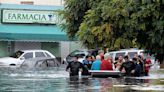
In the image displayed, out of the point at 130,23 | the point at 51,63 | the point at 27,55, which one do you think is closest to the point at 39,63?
the point at 51,63

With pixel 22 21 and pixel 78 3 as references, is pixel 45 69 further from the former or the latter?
pixel 22 21

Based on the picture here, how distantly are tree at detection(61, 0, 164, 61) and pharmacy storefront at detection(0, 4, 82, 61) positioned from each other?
28270 mm

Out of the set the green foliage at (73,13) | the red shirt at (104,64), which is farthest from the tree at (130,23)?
the green foliage at (73,13)

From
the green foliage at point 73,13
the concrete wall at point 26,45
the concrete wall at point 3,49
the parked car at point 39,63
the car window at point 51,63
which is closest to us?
the green foliage at point 73,13

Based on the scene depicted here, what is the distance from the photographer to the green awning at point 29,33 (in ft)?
169

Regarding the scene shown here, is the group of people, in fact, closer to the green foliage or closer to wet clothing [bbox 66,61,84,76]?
wet clothing [bbox 66,61,84,76]

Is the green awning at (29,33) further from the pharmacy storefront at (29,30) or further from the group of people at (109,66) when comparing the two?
the group of people at (109,66)

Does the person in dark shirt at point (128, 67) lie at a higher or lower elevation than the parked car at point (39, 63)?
higher

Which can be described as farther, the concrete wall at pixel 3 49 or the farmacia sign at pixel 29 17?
the concrete wall at pixel 3 49

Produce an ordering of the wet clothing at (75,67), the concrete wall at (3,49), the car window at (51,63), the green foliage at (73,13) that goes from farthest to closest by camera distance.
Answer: the concrete wall at (3,49), the car window at (51,63), the green foliage at (73,13), the wet clothing at (75,67)

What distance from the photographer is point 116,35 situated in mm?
22797

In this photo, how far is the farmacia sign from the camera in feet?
172

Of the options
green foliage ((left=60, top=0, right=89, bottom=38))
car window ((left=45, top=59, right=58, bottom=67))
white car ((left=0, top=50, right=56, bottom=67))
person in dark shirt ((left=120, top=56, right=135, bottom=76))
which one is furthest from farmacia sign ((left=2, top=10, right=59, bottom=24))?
person in dark shirt ((left=120, top=56, right=135, bottom=76))

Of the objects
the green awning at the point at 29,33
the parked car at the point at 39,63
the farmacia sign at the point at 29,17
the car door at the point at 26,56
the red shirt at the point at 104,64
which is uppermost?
the farmacia sign at the point at 29,17
